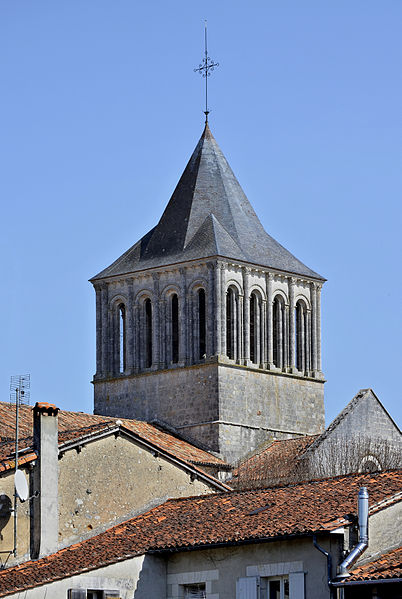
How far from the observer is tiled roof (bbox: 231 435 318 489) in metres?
47.2

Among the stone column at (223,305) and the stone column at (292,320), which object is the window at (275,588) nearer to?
the stone column at (223,305)

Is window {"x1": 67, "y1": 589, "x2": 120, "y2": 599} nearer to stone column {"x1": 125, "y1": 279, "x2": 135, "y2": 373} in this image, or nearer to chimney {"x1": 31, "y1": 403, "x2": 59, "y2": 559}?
chimney {"x1": 31, "y1": 403, "x2": 59, "y2": 559}

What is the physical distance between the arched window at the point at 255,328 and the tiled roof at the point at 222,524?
55.9 feet

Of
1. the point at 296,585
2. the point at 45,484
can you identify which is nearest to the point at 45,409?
the point at 45,484

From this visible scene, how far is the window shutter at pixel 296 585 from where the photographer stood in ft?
94.7

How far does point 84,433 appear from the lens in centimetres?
3525

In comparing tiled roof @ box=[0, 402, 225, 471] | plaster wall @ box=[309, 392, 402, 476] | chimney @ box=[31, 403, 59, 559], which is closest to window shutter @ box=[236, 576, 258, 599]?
chimney @ box=[31, 403, 59, 559]

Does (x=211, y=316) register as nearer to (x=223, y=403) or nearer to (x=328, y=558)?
(x=223, y=403)

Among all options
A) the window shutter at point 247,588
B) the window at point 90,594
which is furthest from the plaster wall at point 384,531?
the window at point 90,594

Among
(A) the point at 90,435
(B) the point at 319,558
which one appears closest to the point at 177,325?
(A) the point at 90,435

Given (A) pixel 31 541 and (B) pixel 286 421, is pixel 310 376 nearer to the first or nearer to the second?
(B) pixel 286 421

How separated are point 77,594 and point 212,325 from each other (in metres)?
20.7

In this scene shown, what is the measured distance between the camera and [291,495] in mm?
32625

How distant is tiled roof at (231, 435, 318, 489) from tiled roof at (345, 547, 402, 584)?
59.2 ft
